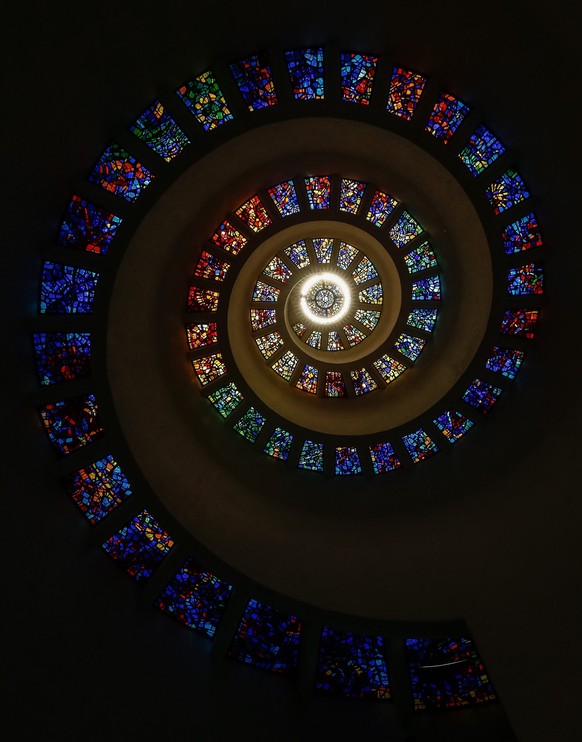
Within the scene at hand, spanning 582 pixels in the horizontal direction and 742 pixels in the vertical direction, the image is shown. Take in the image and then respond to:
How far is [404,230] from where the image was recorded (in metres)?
9.61

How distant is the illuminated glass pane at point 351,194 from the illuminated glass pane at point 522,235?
283 centimetres

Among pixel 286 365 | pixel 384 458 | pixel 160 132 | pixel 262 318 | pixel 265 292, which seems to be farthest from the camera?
pixel 286 365

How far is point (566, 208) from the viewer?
705cm

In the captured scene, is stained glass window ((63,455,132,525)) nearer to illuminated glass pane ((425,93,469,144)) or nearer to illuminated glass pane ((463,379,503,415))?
illuminated glass pane ((463,379,503,415))

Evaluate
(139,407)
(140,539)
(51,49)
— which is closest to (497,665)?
(140,539)

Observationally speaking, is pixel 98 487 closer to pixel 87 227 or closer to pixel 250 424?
pixel 250 424

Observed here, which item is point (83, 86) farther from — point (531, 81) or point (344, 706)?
point (344, 706)

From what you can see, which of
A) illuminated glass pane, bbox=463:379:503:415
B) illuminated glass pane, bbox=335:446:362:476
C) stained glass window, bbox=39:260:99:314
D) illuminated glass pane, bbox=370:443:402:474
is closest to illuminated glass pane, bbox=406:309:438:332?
illuminated glass pane, bbox=463:379:503:415

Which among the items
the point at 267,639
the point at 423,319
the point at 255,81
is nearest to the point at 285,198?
the point at 255,81

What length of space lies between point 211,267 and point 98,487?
14.3 feet

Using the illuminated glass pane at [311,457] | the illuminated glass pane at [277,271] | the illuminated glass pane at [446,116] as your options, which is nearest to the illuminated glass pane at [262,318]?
the illuminated glass pane at [277,271]

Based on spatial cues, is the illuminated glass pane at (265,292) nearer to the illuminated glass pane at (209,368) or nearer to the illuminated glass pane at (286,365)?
the illuminated glass pane at (286,365)

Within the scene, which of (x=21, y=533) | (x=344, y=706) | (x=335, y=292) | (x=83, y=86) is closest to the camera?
(x=83, y=86)

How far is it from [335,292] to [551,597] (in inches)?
286
